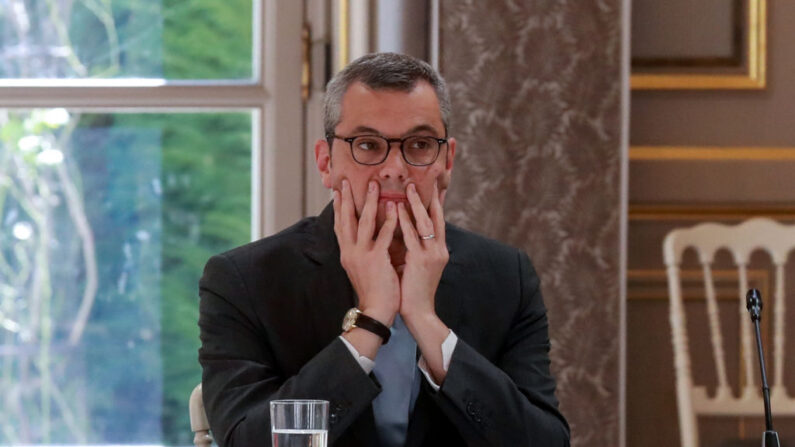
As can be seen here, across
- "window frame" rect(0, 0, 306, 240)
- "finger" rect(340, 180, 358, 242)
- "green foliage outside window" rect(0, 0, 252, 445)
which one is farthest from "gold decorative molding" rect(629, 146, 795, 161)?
"finger" rect(340, 180, 358, 242)

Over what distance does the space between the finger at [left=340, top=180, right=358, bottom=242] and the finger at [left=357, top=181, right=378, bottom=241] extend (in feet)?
0.05

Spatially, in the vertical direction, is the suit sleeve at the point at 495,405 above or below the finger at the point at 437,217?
below

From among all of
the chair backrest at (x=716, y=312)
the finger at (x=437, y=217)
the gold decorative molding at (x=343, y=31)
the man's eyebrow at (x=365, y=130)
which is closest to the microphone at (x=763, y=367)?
the finger at (x=437, y=217)

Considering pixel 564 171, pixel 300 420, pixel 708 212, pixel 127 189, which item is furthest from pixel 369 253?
pixel 708 212

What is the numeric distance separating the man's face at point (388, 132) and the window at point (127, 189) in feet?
4.38

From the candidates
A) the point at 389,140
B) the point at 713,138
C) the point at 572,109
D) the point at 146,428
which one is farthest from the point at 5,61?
the point at 713,138

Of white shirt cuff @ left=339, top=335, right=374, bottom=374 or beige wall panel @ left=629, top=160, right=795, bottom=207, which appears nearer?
white shirt cuff @ left=339, top=335, right=374, bottom=374

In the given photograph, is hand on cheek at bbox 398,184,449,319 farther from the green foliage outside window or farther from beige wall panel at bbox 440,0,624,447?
the green foliage outside window

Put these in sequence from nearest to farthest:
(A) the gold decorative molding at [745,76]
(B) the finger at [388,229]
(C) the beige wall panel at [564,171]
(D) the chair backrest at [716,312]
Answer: (B) the finger at [388,229], (D) the chair backrest at [716,312], (C) the beige wall panel at [564,171], (A) the gold decorative molding at [745,76]

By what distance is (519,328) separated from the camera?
6.42 feet

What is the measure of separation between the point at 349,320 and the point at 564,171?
1.36 metres

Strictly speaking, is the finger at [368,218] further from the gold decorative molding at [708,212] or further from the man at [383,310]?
the gold decorative molding at [708,212]

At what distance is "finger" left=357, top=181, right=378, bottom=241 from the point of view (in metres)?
1.77

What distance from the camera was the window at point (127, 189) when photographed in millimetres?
3146
